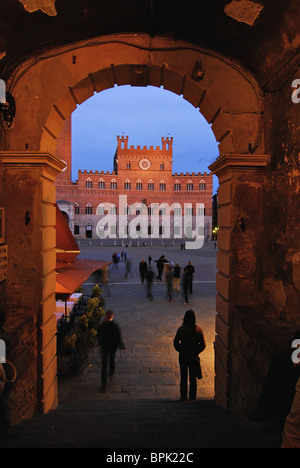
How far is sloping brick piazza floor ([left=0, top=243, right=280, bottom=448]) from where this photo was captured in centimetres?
263

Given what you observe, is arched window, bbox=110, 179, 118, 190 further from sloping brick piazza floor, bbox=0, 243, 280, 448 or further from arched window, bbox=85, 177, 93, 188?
sloping brick piazza floor, bbox=0, 243, 280, 448

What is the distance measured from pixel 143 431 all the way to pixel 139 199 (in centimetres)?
4887

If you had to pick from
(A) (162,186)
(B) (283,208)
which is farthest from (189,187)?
(B) (283,208)

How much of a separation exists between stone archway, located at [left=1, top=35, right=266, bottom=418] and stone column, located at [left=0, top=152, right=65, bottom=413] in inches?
0.6

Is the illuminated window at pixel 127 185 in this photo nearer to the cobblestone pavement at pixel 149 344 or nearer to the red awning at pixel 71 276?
the cobblestone pavement at pixel 149 344

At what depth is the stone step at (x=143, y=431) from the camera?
8.33ft

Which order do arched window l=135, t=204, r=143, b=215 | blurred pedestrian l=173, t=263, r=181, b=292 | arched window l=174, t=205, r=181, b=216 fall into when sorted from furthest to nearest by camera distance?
arched window l=174, t=205, r=181, b=216, arched window l=135, t=204, r=143, b=215, blurred pedestrian l=173, t=263, r=181, b=292

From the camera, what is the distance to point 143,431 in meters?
2.89

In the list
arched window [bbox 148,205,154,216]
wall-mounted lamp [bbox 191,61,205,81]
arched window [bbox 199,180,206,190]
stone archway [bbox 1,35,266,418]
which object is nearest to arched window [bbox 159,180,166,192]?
arched window [bbox 148,205,154,216]

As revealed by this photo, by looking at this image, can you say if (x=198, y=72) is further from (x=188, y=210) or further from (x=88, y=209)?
(x=188, y=210)

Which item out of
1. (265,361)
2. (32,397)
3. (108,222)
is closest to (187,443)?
(265,361)

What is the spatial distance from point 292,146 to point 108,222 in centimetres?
4644

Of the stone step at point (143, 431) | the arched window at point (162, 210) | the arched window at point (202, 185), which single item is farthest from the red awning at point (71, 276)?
the arched window at point (202, 185)

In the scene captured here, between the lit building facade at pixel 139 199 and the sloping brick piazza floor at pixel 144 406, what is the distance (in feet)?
128
